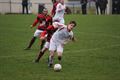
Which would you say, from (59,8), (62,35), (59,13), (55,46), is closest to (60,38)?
(62,35)

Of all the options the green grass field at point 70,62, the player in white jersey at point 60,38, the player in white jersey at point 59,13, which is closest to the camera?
the green grass field at point 70,62

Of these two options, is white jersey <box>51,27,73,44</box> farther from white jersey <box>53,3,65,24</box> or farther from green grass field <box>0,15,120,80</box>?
white jersey <box>53,3,65,24</box>

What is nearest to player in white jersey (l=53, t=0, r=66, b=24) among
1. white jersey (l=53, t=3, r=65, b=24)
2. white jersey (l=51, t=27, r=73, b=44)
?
white jersey (l=53, t=3, r=65, b=24)

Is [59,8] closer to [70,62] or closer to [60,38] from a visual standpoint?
[70,62]

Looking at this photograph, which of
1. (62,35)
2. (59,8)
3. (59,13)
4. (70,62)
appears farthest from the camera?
(59,13)

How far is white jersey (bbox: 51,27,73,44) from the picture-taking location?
604 inches

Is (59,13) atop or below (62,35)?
atop

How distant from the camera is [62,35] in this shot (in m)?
15.4

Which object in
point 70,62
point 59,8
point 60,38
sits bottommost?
point 70,62

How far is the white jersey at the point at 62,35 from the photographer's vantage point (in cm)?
1534

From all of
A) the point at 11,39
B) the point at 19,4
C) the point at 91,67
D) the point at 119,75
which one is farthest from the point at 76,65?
the point at 19,4

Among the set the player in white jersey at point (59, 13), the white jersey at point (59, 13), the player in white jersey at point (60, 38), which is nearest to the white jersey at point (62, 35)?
the player in white jersey at point (60, 38)

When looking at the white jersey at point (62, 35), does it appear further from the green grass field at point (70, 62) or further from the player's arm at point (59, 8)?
the player's arm at point (59, 8)

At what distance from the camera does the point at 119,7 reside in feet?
200
